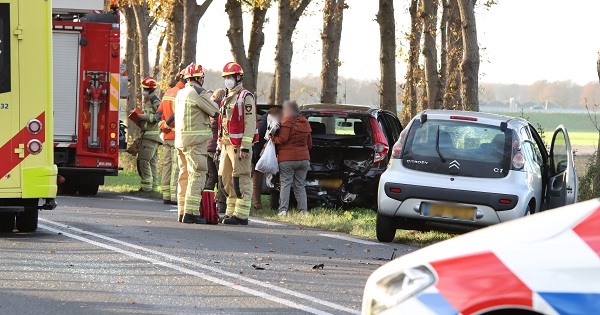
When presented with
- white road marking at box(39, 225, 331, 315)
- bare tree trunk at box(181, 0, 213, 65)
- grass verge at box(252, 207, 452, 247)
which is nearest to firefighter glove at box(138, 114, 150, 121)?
grass verge at box(252, 207, 452, 247)

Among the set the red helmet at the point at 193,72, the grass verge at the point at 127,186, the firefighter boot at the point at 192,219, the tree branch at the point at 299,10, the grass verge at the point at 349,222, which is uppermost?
the tree branch at the point at 299,10

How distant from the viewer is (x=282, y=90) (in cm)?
2869

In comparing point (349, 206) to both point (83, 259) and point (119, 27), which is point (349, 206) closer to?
point (119, 27)

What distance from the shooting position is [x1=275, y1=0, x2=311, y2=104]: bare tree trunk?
1123 inches

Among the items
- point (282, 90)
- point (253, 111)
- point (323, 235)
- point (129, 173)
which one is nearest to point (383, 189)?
point (323, 235)

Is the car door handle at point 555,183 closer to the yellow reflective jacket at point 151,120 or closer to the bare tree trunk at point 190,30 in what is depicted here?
the yellow reflective jacket at point 151,120

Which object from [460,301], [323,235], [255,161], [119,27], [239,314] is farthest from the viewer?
[119,27]

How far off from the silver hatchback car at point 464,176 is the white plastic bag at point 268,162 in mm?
3465

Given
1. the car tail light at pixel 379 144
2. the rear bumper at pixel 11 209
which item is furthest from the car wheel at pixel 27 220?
the car tail light at pixel 379 144

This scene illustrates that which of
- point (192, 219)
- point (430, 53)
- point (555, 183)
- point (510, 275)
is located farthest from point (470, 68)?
point (510, 275)

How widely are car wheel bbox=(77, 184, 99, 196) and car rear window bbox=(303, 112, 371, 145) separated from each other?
15.3ft

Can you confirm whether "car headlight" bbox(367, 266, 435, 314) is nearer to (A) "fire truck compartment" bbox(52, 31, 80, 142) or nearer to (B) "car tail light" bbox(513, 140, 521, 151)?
(B) "car tail light" bbox(513, 140, 521, 151)

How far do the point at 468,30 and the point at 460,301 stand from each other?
15504 millimetres

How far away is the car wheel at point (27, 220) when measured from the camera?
1319 cm
